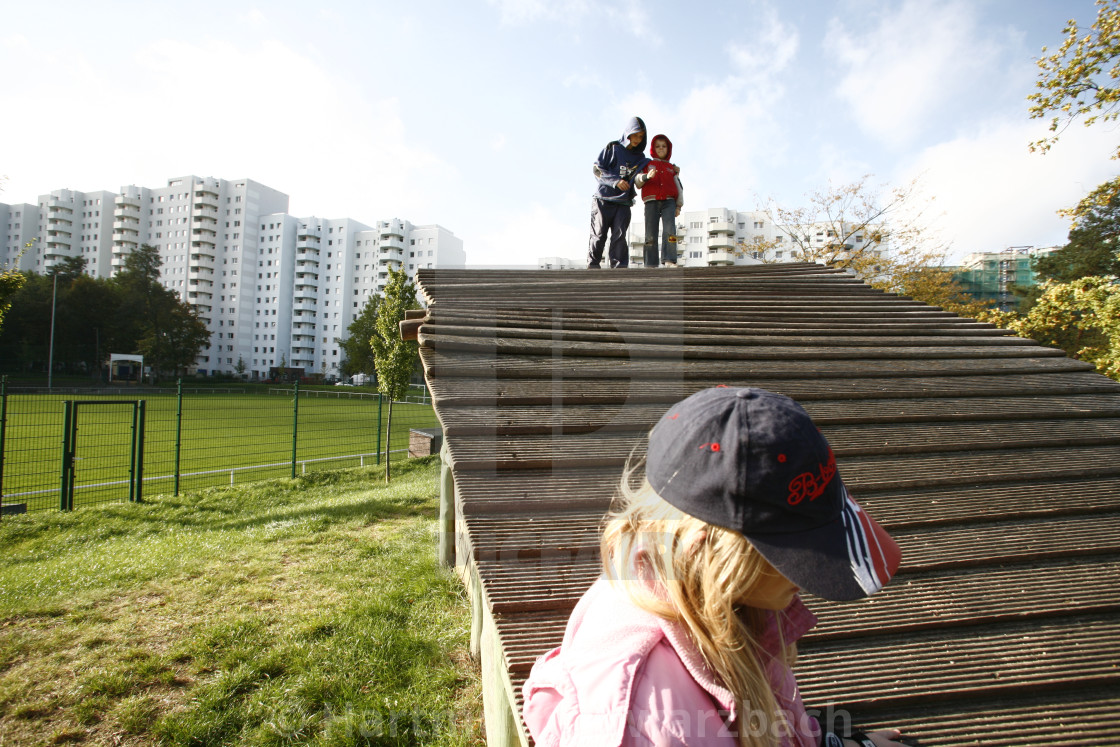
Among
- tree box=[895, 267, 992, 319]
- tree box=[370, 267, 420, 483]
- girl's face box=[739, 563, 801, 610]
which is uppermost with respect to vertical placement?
tree box=[895, 267, 992, 319]

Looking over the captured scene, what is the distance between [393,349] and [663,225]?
8790 millimetres

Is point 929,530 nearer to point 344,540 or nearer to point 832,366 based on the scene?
point 832,366

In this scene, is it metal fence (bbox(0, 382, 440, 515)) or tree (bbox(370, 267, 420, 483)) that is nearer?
metal fence (bbox(0, 382, 440, 515))

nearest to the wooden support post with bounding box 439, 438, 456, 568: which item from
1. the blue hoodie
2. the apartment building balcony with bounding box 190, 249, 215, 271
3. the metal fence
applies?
the blue hoodie

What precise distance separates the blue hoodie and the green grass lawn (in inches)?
201

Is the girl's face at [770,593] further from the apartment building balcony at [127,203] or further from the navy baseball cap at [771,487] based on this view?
the apartment building balcony at [127,203]

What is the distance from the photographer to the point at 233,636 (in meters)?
4.35

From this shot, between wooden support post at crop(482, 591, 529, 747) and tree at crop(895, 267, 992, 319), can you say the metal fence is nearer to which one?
wooden support post at crop(482, 591, 529, 747)

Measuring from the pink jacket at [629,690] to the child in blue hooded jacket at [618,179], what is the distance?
632cm

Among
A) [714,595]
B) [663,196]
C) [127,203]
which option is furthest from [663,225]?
[127,203]

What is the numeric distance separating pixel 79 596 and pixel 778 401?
22.8 ft

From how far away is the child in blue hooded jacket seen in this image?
7.11m

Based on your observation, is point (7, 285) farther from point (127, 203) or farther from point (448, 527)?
point (127, 203)

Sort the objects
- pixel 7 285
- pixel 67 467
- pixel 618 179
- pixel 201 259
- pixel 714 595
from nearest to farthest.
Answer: pixel 714 595, pixel 618 179, pixel 7 285, pixel 67 467, pixel 201 259
